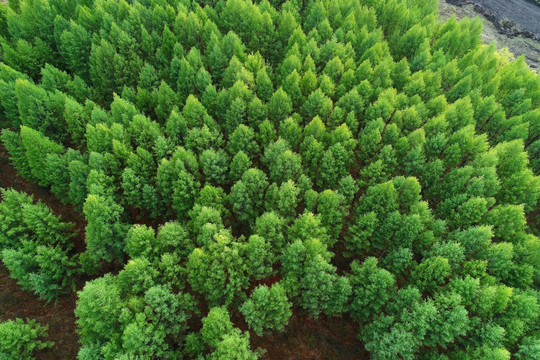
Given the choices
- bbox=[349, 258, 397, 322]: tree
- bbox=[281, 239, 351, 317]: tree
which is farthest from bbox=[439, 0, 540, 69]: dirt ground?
bbox=[281, 239, 351, 317]: tree

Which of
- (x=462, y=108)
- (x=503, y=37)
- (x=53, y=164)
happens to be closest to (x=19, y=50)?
(x=53, y=164)

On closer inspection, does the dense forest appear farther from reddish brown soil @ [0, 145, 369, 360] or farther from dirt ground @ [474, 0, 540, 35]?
dirt ground @ [474, 0, 540, 35]

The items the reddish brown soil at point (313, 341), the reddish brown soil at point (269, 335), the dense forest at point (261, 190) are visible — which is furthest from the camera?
the reddish brown soil at point (313, 341)

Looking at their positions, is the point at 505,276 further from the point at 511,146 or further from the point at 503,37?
the point at 503,37

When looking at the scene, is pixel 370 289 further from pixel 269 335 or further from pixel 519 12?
pixel 519 12

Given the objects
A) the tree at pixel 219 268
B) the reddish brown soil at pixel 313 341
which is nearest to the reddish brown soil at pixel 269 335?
the reddish brown soil at pixel 313 341

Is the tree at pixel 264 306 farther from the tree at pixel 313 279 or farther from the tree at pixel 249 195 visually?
the tree at pixel 249 195
